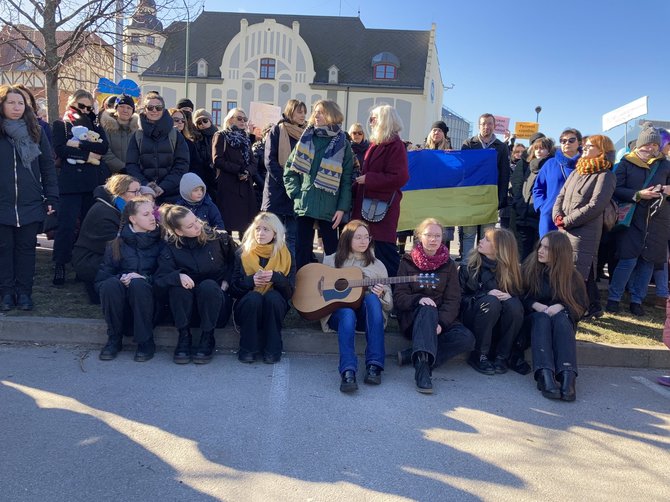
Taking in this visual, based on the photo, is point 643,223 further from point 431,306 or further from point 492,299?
point 431,306

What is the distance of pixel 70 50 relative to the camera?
9.86m

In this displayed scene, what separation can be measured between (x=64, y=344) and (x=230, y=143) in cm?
302

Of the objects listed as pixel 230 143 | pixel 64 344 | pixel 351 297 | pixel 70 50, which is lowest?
pixel 64 344

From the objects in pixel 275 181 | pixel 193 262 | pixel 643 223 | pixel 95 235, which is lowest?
pixel 193 262

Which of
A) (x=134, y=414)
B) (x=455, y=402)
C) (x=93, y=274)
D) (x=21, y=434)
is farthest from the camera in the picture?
(x=93, y=274)

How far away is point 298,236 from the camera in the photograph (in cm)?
579

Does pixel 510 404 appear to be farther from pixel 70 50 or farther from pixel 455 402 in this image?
pixel 70 50

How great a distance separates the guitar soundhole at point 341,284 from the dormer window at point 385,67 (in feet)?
133

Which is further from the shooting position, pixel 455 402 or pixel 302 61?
pixel 302 61

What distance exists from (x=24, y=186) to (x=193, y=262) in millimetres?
1971

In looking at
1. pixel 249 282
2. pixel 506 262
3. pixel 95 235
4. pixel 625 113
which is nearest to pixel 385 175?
pixel 506 262

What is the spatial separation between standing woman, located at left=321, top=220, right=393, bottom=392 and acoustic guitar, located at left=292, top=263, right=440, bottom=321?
7cm

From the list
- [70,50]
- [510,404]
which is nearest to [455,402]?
[510,404]

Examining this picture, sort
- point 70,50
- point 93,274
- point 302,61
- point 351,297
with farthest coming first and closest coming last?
point 302,61
point 70,50
point 93,274
point 351,297
